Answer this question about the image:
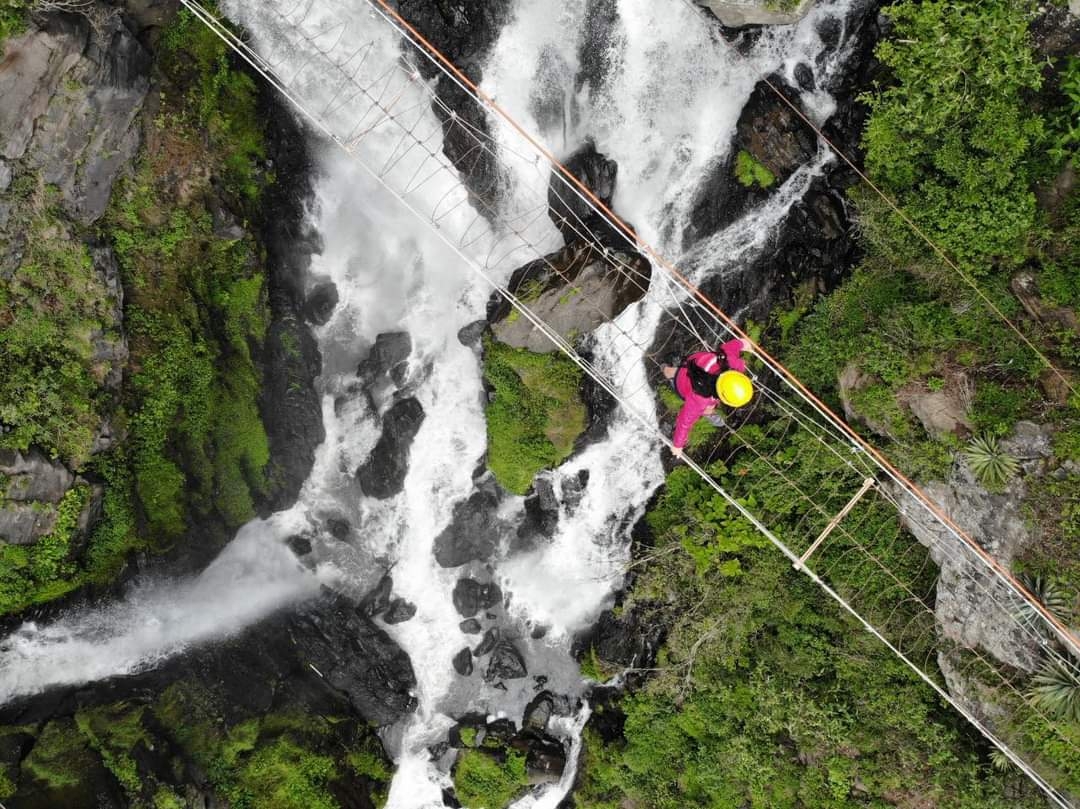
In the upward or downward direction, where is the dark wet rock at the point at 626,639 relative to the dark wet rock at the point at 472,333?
downward

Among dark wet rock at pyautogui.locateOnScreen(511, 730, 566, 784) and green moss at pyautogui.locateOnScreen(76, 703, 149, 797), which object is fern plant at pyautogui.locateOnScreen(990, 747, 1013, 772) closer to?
dark wet rock at pyautogui.locateOnScreen(511, 730, 566, 784)

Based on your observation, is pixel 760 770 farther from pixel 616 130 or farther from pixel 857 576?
pixel 616 130

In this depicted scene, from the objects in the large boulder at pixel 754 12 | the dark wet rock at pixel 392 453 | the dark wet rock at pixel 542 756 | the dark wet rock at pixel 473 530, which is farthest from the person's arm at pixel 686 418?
the dark wet rock at pixel 542 756

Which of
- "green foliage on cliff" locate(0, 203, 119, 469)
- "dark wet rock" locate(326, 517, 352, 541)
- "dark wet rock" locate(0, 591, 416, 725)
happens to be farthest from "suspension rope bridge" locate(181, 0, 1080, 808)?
"dark wet rock" locate(0, 591, 416, 725)

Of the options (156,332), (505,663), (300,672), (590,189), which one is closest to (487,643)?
(505,663)

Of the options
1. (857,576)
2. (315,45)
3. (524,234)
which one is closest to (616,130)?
(524,234)

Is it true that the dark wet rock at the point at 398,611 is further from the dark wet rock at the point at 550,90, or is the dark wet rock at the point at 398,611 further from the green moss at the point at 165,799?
the dark wet rock at the point at 550,90
